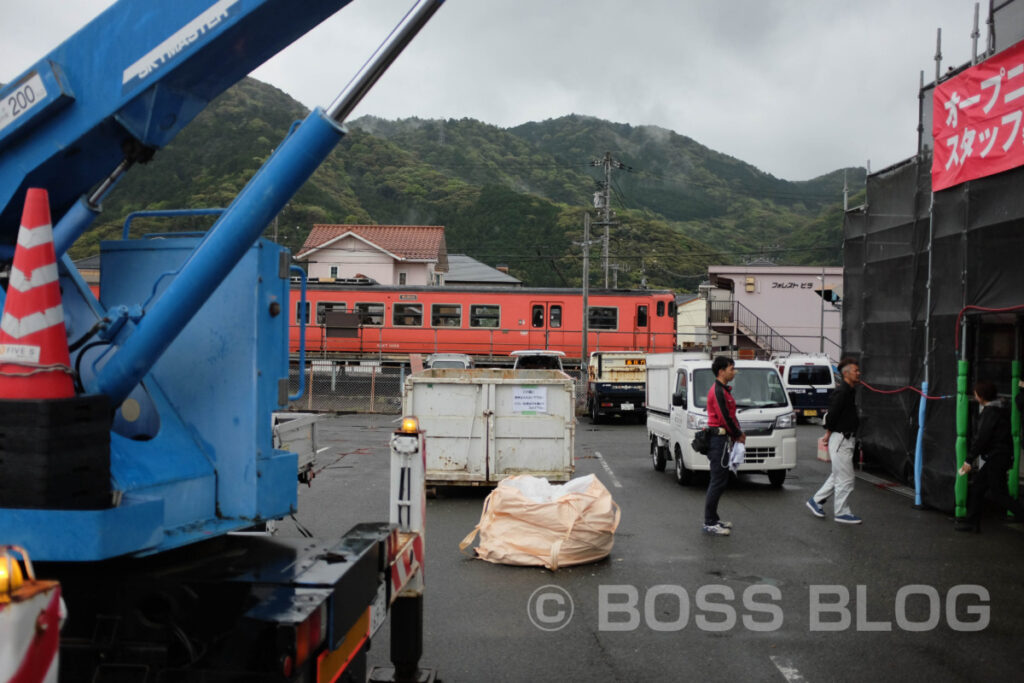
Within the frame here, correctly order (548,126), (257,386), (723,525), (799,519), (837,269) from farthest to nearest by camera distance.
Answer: (548,126), (837,269), (799,519), (723,525), (257,386)

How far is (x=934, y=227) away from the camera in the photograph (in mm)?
11289

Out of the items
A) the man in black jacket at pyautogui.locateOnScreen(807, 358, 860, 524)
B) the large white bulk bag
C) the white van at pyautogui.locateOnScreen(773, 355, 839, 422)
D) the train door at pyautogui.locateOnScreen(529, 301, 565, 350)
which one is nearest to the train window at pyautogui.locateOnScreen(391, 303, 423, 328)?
the train door at pyautogui.locateOnScreen(529, 301, 565, 350)

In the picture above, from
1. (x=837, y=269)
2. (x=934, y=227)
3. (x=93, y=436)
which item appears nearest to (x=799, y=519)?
(x=934, y=227)

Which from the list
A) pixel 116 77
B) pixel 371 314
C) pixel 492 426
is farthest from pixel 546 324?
pixel 116 77

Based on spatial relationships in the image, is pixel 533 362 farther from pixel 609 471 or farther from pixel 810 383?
pixel 609 471

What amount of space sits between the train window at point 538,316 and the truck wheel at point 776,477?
21.4 m

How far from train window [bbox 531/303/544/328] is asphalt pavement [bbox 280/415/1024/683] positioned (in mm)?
22722

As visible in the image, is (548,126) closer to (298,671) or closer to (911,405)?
(911,405)

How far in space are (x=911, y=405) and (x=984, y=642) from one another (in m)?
6.84

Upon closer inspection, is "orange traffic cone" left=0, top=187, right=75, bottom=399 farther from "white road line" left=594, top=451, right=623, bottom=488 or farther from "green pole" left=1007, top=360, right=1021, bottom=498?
"white road line" left=594, top=451, right=623, bottom=488

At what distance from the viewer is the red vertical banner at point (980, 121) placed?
30.2ft

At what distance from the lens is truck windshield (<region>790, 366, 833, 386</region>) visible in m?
24.8

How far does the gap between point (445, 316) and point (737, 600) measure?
27.8 m

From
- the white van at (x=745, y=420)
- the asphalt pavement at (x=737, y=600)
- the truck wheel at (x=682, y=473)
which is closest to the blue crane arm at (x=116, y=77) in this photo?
the asphalt pavement at (x=737, y=600)
